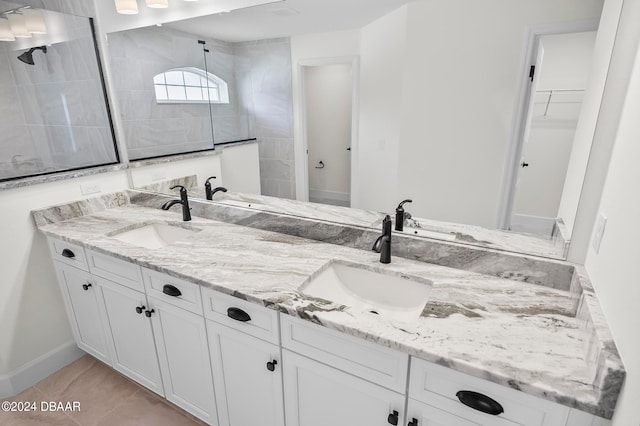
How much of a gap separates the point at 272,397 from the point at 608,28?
1.77m

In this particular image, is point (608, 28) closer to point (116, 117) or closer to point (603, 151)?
point (603, 151)

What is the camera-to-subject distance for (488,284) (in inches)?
50.4

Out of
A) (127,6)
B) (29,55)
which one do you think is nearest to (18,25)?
(29,55)

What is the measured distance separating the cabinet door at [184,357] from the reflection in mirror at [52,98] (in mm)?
1401

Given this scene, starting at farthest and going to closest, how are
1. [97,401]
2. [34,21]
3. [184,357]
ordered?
[34,21] → [97,401] → [184,357]

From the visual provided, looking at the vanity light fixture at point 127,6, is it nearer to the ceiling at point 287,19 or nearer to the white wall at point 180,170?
the ceiling at point 287,19

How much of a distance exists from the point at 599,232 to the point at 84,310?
264 cm

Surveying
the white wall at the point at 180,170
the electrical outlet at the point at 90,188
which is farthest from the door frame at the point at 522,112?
the electrical outlet at the point at 90,188

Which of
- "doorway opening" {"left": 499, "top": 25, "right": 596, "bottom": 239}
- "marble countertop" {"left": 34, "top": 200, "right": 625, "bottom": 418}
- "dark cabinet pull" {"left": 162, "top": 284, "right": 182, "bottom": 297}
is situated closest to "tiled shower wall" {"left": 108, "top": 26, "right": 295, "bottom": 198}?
"marble countertop" {"left": 34, "top": 200, "right": 625, "bottom": 418}

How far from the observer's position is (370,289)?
1463 mm

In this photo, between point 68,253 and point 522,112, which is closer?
point 522,112

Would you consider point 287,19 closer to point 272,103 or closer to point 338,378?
point 272,103

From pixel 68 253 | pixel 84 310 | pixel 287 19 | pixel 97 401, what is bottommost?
pixel 97 401

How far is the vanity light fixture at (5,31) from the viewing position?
234 centimetres
